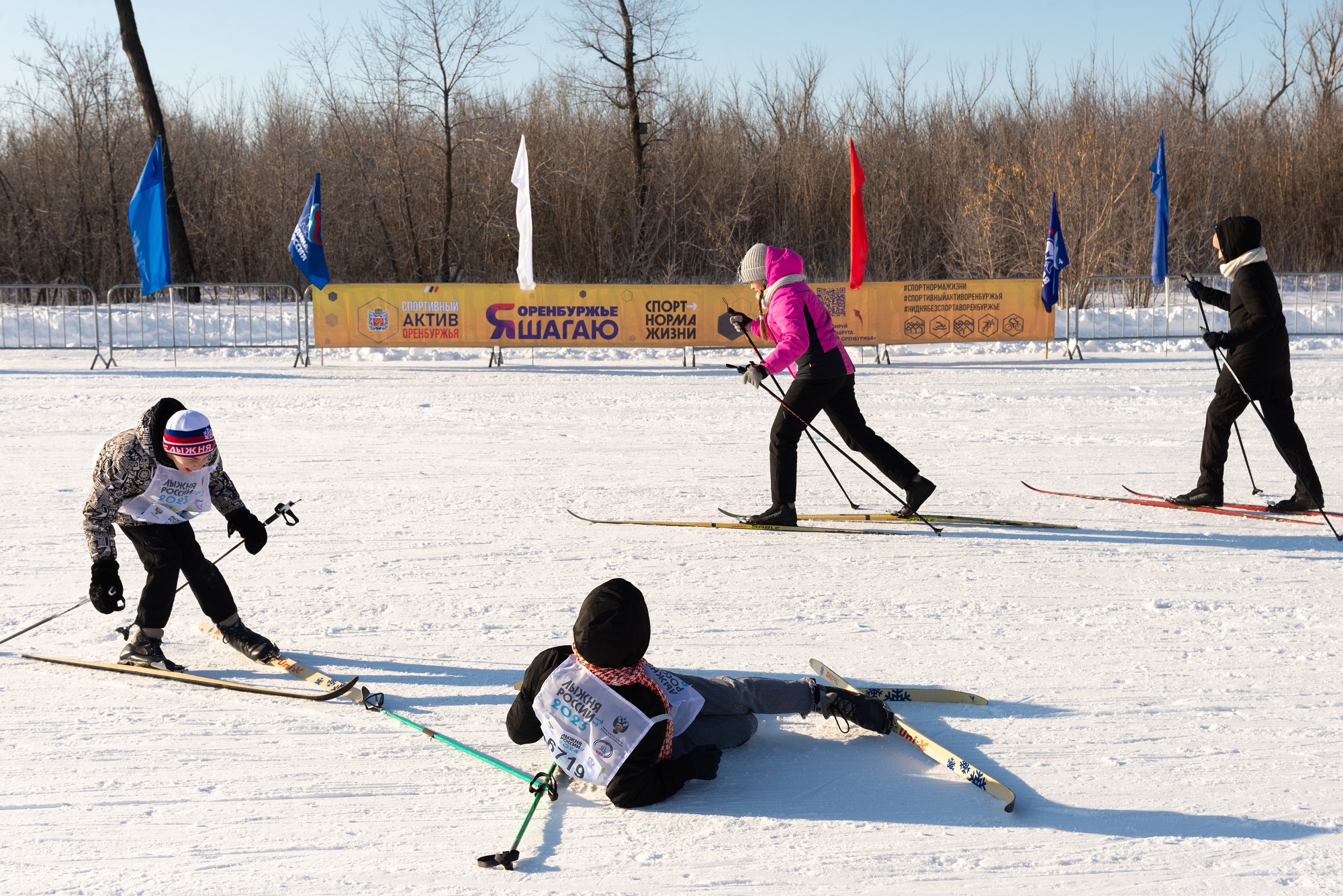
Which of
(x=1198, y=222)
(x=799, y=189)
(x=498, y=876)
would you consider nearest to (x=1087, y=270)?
(x=1198, y=222)

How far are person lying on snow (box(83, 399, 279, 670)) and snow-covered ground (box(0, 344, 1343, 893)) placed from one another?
18 cm

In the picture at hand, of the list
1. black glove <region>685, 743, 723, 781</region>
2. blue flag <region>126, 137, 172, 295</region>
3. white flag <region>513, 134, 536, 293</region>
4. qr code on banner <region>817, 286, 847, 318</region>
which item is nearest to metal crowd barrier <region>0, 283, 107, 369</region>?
blue flag <region>126, 137, 172, 295</region>

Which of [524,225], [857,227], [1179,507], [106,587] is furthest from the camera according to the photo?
[857,227]

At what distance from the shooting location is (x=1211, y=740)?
141 inches

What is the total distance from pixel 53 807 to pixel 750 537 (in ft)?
13.2

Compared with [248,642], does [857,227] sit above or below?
above

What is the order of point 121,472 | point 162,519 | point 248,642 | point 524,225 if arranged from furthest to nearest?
point 524,225
point 248,642
point 162,519
point 121,472

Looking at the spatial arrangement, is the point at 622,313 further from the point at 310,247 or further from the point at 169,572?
the point at 169,572

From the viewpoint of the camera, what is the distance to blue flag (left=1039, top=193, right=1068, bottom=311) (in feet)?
54.5

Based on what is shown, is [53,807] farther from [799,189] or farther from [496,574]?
[799,189]

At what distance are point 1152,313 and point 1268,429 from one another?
14514 millimetres

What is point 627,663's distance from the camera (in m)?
3.09

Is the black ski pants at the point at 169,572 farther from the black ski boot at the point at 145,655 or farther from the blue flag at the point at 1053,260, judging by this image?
the blue flag at the point at 1053,260

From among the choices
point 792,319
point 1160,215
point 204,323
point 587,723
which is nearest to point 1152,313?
point 1160,215
